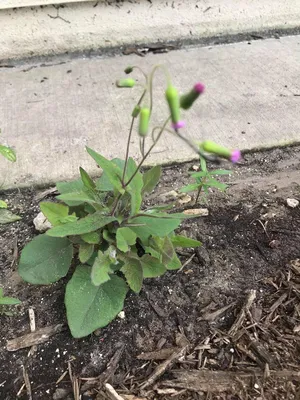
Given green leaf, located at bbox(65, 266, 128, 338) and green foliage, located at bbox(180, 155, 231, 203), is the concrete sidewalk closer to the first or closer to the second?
green foliage, located at bbox(180, 155, 231, 203)

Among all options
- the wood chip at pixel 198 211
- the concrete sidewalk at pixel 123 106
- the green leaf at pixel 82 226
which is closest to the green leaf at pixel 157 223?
the green leaf at pixel 82 226

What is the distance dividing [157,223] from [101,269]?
0.26m

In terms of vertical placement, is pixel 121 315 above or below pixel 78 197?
below

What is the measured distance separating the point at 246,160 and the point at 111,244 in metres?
1.21

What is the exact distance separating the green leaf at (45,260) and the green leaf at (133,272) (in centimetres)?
24

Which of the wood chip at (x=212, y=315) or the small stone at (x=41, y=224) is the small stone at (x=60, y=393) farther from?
the small stone at (x=41, y=224)

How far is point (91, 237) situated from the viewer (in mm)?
1652

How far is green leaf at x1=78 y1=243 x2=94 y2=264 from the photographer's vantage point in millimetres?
1661

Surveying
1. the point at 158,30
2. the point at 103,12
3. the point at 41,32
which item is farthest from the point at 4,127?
the point at 158,30

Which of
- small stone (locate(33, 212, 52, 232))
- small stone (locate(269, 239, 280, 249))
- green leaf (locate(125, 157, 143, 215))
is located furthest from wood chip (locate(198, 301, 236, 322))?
small stone (locate(33, 212, 52, 232))

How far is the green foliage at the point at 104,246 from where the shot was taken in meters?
1.60

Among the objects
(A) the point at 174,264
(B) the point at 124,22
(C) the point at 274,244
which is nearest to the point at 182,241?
(A) the point at 174,264

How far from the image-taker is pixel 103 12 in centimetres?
357

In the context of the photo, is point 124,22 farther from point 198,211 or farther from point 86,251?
point 86,251
